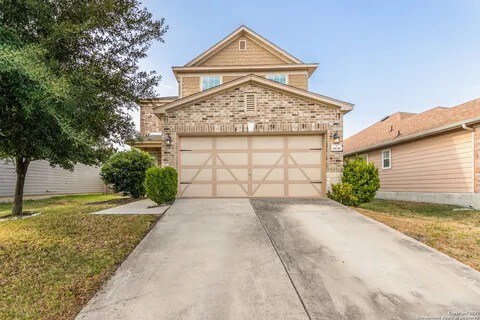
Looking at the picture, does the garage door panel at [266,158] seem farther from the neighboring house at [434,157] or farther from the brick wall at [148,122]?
the brick wall at [148,122]

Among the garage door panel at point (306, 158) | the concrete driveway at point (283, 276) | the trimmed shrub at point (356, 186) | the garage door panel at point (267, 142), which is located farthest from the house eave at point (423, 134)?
the concrete driveway at point (283, 276)

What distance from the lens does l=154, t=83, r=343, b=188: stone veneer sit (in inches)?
402

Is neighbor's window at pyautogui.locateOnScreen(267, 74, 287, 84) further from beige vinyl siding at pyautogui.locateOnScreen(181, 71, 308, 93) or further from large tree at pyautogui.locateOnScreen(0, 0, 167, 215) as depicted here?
large tree at pyautogui.locateOnScreen(0, 0, 167, 215)

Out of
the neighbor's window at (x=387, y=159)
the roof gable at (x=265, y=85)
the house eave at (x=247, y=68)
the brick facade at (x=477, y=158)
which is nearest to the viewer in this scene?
the roof gable at (x=265, y=85)

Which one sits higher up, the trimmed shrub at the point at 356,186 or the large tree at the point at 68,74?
the large tree at the point at 68,74

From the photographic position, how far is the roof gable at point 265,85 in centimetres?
1008

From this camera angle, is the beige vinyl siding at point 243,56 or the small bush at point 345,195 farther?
the beige vinyl siding at point 243,56

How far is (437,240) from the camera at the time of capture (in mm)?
5820

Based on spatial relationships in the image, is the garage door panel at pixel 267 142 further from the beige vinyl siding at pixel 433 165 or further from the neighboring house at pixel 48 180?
the neighboring house at pixel 48 180

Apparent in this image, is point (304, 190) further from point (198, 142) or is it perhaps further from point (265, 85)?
point (198, 142)

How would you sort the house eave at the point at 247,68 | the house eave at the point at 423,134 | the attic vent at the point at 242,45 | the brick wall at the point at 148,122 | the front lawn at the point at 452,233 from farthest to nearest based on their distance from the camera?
the brick wall at the point at 148,122 → the attic vent at the point at 242,45 → the house eave at the point at 247,68 → the house eave at the point at 423,134 → the front lawn at the point at 452,233

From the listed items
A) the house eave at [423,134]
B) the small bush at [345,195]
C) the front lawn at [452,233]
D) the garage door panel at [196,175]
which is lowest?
the front lawn at [452,233]

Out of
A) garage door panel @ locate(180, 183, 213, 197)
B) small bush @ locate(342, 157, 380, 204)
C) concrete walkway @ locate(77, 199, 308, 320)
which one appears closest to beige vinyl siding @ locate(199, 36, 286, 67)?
garage door panel @ locate(180, 183, 213, 197)

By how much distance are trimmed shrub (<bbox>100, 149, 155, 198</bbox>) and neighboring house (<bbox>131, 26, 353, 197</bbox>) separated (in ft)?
14.3
